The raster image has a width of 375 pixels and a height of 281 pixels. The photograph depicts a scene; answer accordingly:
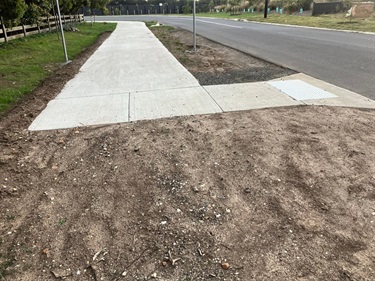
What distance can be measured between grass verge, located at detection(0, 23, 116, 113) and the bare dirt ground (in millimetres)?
2410

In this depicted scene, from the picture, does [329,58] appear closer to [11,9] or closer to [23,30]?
[11,9]

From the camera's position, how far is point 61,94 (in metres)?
7.13

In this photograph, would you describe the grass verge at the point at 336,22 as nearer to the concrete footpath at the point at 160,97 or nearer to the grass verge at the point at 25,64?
the concrete footpath at the point at 160,97

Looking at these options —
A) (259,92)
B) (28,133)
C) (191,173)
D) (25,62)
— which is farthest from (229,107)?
(25,62)

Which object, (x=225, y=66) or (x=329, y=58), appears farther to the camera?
(x=329, y=58)

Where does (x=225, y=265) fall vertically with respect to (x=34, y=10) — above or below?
below

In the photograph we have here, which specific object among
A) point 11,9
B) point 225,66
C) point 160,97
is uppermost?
point 11,9

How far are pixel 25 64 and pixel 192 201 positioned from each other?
29.7ft

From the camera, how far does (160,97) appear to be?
21.9ft

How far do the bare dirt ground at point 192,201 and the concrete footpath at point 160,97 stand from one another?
652mm

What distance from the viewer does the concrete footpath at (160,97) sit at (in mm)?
5719

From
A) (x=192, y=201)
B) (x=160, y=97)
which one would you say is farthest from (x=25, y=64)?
(x=192, y=201)

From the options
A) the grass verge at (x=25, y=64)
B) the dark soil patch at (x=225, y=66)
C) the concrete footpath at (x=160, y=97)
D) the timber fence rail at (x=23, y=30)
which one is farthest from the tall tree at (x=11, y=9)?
the dark soil patch at (x=225, y=66)

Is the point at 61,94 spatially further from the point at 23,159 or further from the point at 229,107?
the point at 229,107
